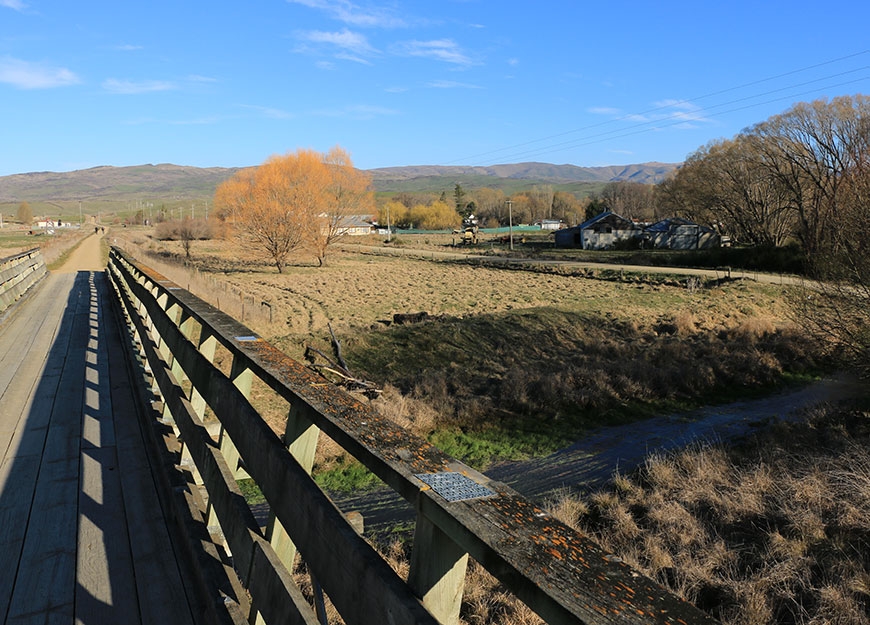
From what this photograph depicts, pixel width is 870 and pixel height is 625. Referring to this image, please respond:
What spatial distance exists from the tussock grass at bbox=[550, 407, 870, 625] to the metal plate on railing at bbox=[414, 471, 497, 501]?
504 centimetres

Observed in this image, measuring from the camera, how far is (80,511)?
383 centimetres

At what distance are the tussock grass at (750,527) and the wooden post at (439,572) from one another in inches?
199

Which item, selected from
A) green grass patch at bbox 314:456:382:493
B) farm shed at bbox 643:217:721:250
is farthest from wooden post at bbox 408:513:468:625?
farm shed at bbox 643:217:721:250

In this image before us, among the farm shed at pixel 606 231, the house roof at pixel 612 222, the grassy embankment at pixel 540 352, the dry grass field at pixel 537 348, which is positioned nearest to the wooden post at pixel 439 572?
the grassy embankment at pixel 540 352

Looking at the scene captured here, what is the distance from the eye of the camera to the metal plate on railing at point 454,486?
56.2 inches

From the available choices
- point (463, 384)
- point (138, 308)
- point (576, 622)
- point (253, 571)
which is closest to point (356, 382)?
point (463, 384)

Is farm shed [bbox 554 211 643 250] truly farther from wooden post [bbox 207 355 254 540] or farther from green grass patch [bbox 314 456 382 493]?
wooden post [bbox 207 355 254 540]

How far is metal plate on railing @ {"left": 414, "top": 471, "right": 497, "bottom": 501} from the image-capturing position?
1427mm

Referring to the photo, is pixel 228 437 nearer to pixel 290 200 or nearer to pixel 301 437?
pixel 301 437

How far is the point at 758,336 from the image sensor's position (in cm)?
2225

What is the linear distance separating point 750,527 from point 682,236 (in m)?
64.2

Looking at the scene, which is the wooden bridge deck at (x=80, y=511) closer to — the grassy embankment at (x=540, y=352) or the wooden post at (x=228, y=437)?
the wooden post at (x=228, y=437)

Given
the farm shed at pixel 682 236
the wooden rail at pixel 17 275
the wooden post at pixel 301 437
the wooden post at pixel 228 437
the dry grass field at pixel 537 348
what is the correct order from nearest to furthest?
the wooden post at pixel 301 437
the wooden post at pixel 228 437
the wooden rail at pixel 17 275
the dry grass field at pixel 537 348
the farm shed at pixel 682 236

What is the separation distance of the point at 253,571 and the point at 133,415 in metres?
3.91
